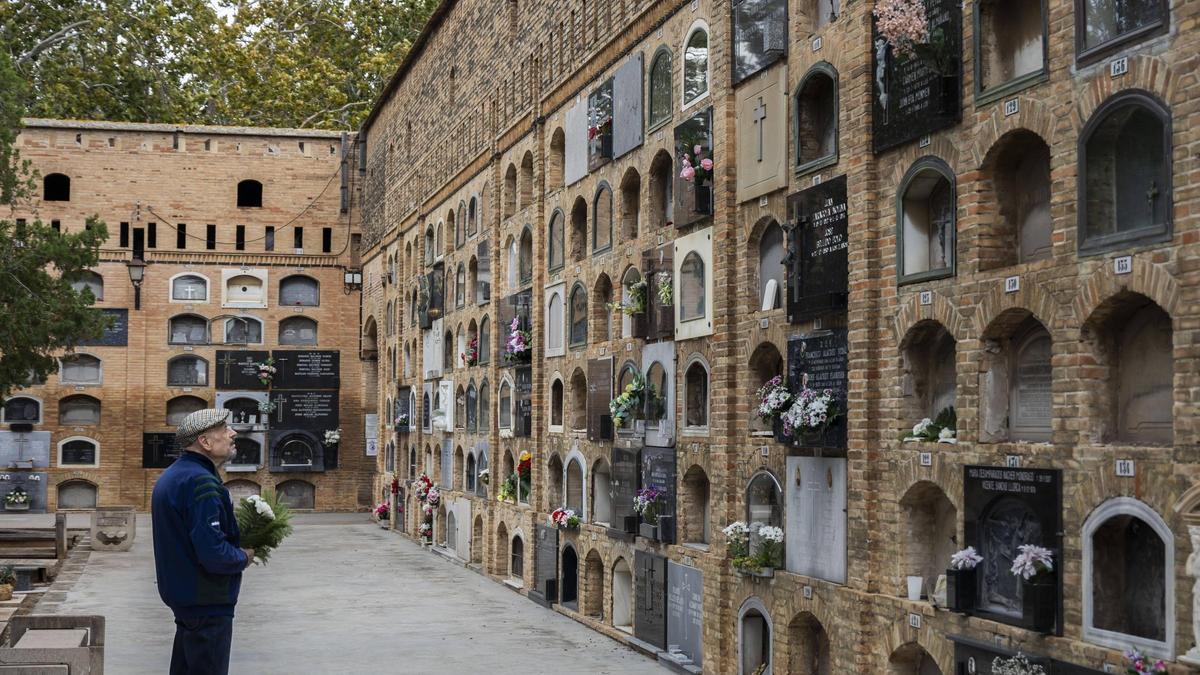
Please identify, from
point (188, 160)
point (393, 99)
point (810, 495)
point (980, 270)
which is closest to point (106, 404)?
point (188, 160)

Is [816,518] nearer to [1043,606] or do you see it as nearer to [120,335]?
[1043,606]

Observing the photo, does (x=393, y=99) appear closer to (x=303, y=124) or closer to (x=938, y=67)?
(x=303, y=124)

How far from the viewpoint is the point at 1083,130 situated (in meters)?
8.18

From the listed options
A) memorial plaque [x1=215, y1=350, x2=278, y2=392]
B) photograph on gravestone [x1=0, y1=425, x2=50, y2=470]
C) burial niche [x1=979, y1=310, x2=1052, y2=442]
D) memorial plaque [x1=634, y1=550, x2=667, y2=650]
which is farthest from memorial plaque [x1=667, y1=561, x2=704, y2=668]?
photograph on gravestone [x1=0, y1=425, x2=50, y2=470]

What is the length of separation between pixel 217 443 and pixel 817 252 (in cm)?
538

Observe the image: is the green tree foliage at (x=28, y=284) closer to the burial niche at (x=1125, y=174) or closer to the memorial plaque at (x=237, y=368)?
the memorial plaque at (x=237, y=368)

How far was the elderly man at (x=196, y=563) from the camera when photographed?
742 centimetres

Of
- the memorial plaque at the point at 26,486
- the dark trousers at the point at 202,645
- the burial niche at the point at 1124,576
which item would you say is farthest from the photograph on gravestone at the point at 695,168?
the memorial plaque at the point at 26,486

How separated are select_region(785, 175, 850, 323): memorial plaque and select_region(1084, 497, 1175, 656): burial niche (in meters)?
3.39

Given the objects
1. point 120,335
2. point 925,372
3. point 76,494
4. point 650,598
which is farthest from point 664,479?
point 76,494

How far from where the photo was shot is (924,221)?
10281 mm

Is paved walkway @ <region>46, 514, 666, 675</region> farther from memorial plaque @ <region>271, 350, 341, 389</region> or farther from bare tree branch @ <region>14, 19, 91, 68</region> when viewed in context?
bare tree branch @ <region>14, 19, 91, 68</region>

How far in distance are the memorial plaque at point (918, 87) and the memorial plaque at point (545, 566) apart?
9944 millimetres

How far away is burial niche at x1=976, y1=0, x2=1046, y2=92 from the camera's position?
8922 millimetres
